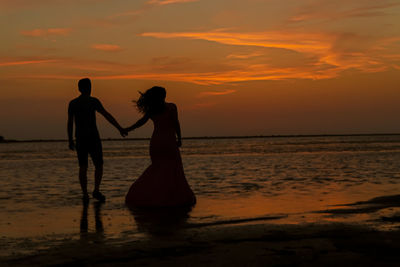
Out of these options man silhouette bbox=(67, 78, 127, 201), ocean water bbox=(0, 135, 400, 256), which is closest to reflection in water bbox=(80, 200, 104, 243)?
ocean water bbox=(0, 135, 400, 256)

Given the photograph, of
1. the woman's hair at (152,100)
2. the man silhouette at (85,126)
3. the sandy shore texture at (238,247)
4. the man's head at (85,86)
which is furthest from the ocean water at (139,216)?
the man's head at (85,86)

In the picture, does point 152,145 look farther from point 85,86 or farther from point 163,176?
point 85,86

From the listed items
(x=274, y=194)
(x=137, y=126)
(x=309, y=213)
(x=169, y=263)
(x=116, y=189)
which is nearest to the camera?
(x=169, y=263)

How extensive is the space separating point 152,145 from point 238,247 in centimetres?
466

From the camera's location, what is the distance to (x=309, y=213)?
7984mm

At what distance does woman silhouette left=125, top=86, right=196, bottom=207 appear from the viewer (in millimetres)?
9273

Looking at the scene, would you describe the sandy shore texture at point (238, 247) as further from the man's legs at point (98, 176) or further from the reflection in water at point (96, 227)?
the man's legs at point (98, 176)

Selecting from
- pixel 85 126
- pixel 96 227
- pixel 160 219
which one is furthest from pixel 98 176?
pixel 96 227

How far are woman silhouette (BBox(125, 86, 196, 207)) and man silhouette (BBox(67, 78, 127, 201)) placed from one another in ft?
3.47

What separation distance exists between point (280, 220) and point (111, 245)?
8.82 feet

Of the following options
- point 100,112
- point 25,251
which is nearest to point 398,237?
point 25,251

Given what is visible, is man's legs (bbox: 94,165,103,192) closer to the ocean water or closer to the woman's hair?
the ocean water

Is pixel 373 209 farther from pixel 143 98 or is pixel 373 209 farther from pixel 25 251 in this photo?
pixel 25 251

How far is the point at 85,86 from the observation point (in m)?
10.5
